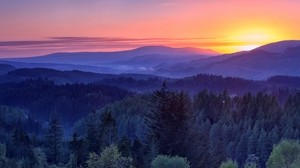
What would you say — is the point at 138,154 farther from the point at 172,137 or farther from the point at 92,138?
the point at 172,137

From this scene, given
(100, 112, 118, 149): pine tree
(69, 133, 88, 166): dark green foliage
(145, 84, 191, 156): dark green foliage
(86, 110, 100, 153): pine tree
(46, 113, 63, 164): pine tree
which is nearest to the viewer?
(145, 84, 191, 156): dark green foliage

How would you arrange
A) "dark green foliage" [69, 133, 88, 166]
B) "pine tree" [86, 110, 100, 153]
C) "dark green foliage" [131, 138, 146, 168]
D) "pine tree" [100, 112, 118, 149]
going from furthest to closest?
"dark green foliage" [69, 133, 88, 166] → "pine tree" [86, 110, 100, 153] → "dark green foliage" [131, 138, 146, 168] → "pine tree" [100, 112, 118, 149]

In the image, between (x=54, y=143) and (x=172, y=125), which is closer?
(x=172, y=125)

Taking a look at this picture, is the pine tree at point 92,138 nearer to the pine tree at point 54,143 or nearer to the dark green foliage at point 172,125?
the pine tree at point 54,143

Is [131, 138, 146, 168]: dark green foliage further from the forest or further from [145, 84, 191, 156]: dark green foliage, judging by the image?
[145, 84, 191, 156]: dark green foliage

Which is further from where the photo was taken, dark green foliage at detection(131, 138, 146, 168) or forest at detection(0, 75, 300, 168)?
dark green foliage at detection(131, 138, 146, 168)

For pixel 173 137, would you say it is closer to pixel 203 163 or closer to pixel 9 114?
pixel 203 163

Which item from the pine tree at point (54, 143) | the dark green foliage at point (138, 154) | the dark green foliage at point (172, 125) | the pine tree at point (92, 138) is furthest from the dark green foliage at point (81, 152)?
the dark green foliage at point (172, 125)

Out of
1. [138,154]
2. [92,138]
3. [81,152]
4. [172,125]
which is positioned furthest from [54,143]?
[172,125]

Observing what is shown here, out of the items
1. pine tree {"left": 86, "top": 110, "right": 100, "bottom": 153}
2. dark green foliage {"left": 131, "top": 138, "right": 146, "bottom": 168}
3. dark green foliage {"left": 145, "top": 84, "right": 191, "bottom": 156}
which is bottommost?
dark green foliage {"left": 131, "top": 138, "right": 146, "bottom": 168}

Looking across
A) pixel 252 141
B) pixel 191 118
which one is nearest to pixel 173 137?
pixel 191 118

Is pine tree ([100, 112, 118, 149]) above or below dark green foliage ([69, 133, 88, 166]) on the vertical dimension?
above

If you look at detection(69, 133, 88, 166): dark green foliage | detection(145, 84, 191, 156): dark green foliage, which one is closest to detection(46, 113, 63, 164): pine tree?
detection(69, 133, 88, 166): dark green foliage

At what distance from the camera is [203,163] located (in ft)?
158
